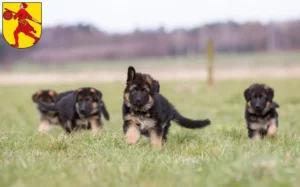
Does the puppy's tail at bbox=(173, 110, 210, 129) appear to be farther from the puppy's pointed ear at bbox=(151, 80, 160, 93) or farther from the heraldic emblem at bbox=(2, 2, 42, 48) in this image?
the heraldic emblem at bbox=(2, 2, 42, 48)

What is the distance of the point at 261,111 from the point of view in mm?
8227

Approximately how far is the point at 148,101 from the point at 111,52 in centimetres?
6865

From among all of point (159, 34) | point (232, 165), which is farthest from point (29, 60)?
point (232, 165)

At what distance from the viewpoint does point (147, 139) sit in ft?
22.9

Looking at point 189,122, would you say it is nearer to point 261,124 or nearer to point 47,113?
point 261,124

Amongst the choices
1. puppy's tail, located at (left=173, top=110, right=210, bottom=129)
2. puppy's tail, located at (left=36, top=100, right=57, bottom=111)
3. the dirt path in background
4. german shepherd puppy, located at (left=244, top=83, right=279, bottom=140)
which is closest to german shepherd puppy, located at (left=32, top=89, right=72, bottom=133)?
puppy's tail, located at (left=36, top=100, right=57, bottom=111)

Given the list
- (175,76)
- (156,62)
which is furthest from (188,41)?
(175,76)

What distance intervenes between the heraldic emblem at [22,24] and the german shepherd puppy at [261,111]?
12.1 feet

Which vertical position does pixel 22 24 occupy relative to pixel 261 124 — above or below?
above

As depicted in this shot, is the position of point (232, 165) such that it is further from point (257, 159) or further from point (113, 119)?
point (113, 119)

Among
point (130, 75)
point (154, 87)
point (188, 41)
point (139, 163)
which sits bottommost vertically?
point (139, 163)

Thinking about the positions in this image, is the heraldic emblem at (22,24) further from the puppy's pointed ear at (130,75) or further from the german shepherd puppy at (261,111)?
the german shepherd puppy at (261,111)

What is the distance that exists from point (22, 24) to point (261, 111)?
4.09 meters

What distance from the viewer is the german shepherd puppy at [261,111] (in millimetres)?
8109
